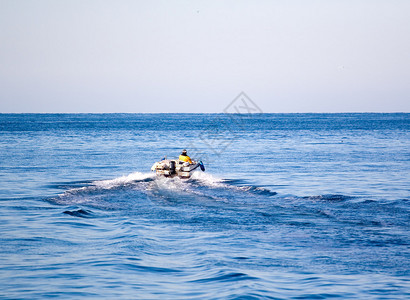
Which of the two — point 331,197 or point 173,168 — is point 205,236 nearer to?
point 331,197

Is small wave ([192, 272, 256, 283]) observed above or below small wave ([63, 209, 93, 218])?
below

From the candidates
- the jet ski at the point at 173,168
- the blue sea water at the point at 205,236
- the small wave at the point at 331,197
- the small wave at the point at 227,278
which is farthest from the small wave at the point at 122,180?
the small wave at the point at 227,278

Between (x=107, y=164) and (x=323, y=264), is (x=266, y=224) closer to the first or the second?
(x=323, y=264)

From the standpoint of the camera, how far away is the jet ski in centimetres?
3081

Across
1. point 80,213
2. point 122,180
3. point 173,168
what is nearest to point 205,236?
point 80,213

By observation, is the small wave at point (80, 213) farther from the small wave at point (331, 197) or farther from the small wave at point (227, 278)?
the small wave at point (331, 197)

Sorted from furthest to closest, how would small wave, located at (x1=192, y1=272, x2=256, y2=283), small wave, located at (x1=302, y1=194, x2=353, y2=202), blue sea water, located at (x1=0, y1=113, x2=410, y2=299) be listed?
small wave, located at (x1=302, y1=194, x2=353, y2=202) → small wave, located at (x1=192, y1=272, x2=256, y2=283) → blue sea water, located at (x1=0, y1=113, x2=410, y2=299)

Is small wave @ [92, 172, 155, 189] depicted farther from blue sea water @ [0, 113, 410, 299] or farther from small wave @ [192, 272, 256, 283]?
small wave @ [192, 272, 256, 283]

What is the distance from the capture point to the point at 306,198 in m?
23.7

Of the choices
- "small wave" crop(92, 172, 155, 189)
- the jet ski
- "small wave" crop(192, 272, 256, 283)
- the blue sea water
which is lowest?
"small wave" crop(192, 272, 256, 283)

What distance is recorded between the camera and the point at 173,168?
3117 cm

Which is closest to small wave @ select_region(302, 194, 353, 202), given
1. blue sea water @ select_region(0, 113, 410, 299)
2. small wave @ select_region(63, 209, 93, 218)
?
blue sea water @ select_region(0, 113, 410, 299)

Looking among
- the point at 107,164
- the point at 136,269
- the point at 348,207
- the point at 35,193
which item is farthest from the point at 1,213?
the point at 107,164

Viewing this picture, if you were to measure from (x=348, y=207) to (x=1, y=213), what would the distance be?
14105 mm
